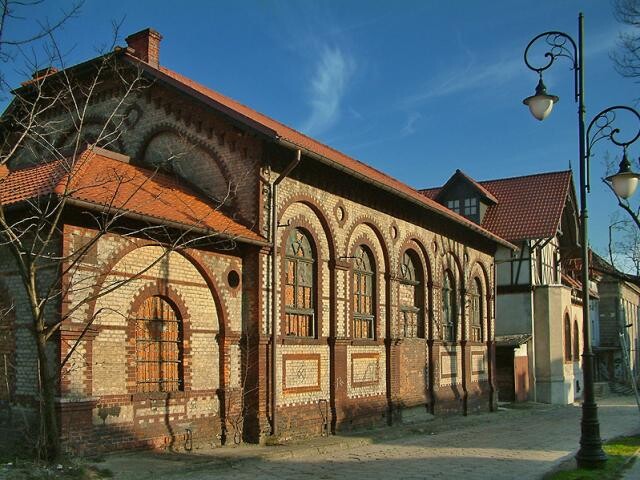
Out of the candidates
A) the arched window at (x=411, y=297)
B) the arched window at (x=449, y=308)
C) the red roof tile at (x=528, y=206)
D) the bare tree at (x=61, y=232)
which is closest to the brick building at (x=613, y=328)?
the red roof tile at (x=528, y=206)

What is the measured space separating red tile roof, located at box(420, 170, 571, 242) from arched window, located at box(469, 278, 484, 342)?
4713 mm

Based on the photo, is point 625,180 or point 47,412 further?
point 625,180

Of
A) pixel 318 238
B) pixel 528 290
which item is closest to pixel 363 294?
pixel 318 238

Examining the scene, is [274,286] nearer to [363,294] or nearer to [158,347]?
[158,347]

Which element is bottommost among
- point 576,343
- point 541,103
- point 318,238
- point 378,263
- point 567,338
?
point 576,343

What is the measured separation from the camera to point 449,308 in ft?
85.0

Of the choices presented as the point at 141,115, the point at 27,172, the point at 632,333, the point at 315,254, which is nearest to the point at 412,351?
the point at 315,254

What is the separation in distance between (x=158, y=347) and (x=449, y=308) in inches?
556

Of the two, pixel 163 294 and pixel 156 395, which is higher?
pixel 163 294

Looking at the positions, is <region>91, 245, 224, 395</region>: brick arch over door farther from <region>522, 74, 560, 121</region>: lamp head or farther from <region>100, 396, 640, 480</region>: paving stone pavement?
<region>522, 74, 560, 121</region>: lamp head

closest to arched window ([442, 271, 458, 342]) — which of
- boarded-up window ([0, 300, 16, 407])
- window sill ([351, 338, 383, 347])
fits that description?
window sill ([351, 338, 383, 347])

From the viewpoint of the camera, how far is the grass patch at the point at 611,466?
1125 cm

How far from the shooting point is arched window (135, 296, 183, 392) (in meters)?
13.6

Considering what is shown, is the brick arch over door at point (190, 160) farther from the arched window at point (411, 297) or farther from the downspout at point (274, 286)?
the arched window at point (411, 297)
